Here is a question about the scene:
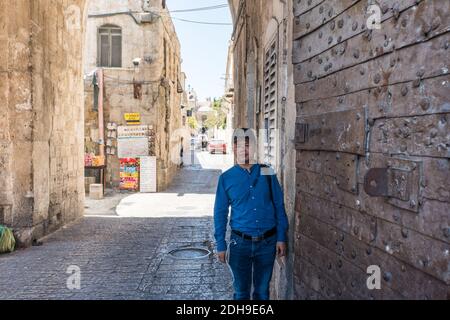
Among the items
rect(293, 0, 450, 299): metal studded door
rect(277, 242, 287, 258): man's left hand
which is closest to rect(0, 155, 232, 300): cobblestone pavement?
rect(277, 242, 287, 258): man's left hand

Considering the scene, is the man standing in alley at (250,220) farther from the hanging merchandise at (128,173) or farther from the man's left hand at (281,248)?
the hanging merchandise at (128,173)

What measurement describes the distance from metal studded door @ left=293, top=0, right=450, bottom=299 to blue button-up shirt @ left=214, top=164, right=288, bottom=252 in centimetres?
27

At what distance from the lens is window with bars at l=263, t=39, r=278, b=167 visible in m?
4.27

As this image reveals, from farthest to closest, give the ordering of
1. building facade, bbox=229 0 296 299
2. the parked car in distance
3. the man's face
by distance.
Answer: the parked car in distance < building facade, bbox=229 0 296 299 < the man's face

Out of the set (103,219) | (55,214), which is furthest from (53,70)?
(103,219)

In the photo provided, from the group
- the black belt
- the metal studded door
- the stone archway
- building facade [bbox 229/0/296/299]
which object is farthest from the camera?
the stone archway

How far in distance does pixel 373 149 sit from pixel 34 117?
6.39 m

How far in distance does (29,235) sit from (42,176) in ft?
3.50

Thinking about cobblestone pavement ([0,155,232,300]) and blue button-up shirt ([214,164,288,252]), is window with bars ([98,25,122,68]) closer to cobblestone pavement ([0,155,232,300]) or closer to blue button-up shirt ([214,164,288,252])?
cobblestone pavement ([0,155,232,300])

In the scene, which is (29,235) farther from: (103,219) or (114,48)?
(114,48)

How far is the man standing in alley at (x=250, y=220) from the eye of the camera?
3.08 metres

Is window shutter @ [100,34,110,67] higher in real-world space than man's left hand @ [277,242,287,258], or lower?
higher
